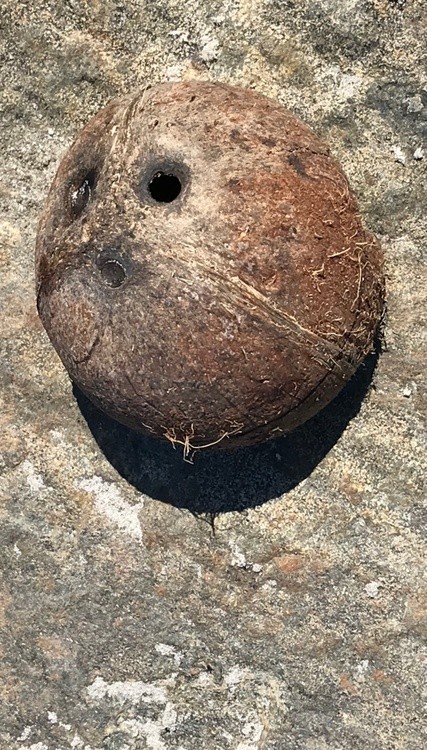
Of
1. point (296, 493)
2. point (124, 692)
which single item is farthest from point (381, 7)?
point (124, 692)

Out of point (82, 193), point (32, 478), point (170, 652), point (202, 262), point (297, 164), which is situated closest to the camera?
point (202, 262)

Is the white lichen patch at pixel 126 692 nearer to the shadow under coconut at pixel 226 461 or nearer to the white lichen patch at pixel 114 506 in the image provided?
the white lichen patch at pixel 114 506

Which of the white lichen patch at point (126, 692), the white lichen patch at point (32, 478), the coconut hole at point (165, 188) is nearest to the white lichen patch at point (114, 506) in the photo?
the white lichen patch at point (32, 478)

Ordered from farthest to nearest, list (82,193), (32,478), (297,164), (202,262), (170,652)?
(32,478), (170,652), (82,193), (297,164), (202,262)

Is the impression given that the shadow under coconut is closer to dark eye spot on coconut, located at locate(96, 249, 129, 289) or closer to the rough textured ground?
the rough textured ground

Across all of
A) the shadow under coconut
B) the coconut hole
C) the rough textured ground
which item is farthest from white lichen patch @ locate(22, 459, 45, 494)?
the coconut hole

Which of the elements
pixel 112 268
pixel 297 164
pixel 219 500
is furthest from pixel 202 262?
pixel 219 500

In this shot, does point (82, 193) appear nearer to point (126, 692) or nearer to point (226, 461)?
point (226, 461)
